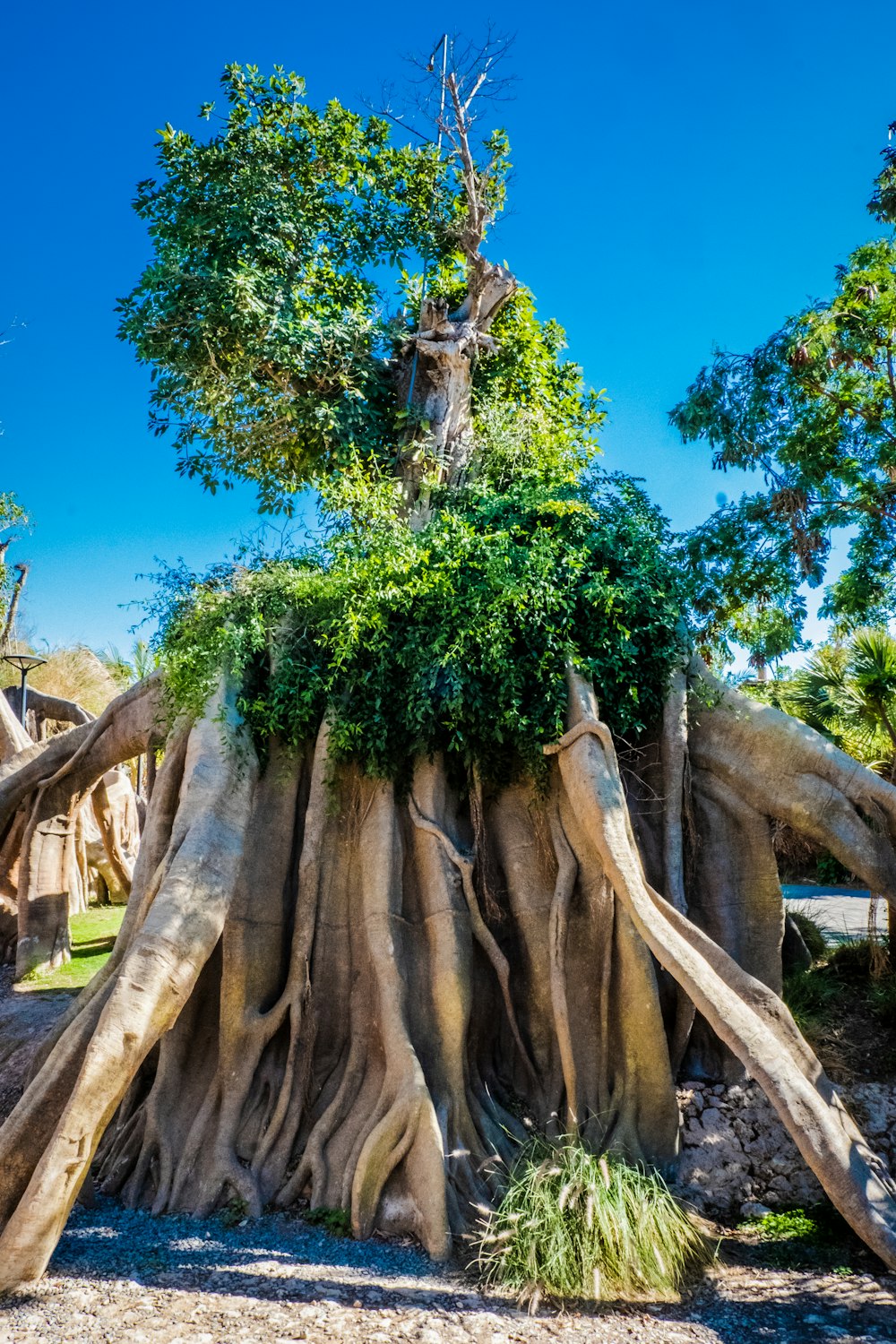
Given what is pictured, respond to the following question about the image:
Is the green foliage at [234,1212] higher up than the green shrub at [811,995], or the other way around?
the green shrub at [811,995]

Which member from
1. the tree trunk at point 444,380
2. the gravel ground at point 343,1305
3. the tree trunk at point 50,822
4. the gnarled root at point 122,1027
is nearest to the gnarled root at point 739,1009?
the gravel ground at point 343,1305

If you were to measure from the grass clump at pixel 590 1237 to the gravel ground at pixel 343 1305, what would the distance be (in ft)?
0.57

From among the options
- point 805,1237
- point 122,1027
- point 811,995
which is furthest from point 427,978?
point 811,995

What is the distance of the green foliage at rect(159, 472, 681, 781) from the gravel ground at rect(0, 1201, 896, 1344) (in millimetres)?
3954

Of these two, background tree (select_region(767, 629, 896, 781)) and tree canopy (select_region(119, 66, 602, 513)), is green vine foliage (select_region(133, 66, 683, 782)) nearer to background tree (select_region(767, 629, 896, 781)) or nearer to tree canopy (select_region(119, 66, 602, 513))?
tree canopy (select_region(119, 66, 602, 513))

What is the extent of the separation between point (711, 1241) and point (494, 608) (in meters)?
5.02

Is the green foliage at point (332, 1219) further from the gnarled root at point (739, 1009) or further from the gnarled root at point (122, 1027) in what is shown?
the gnarled root at point (739, 1009)

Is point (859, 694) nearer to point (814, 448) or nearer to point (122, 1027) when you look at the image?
point (814, 448)

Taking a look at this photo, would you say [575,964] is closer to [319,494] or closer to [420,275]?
[319,494]

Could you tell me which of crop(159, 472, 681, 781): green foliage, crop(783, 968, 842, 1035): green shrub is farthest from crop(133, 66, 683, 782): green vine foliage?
crop(783, 968, 842, 1035): green shrub

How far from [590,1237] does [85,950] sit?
438 inches

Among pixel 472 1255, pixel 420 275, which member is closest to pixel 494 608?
pixel 472 1255

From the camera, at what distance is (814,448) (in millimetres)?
10852

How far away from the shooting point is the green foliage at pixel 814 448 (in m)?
10.7
